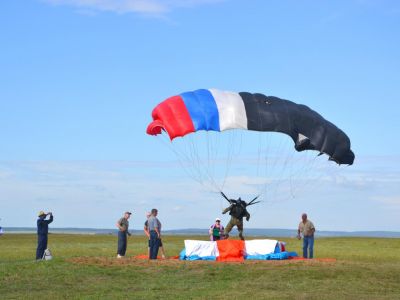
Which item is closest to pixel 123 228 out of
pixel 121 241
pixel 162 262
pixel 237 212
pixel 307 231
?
pixel 121 241

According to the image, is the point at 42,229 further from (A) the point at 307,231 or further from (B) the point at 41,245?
(A) the point at 307,231

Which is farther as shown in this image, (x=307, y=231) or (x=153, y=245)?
(x=307, y=231)

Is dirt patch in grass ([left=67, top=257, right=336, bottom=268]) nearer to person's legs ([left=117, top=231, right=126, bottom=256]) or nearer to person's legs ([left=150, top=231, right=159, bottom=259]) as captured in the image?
person's legs ([left=150, top=231, right=159, bottom=259])

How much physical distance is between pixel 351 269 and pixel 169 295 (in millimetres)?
7986

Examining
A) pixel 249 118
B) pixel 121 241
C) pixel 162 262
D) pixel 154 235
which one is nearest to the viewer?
pixel 162 262

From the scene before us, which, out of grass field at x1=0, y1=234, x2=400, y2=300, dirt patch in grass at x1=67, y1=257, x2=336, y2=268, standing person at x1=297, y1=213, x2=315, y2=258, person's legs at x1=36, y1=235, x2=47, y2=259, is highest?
standing person at x1=297, y1=213, x2=315, y2=258

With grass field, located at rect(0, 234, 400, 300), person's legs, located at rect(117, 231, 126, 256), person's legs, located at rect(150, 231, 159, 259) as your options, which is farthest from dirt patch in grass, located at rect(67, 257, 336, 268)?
person's legs, located at rect(117, 231, 126, 256)

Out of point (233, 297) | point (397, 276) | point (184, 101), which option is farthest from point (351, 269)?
point (184, 101)

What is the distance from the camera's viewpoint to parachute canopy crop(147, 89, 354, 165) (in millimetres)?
30312

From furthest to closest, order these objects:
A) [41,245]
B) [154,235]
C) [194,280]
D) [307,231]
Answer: [307,231], [41,245], [154,235], [194,280]

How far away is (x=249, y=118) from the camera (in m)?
30.7

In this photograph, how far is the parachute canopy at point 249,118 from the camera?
30.3 meters

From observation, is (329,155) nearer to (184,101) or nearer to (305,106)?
(305,106)

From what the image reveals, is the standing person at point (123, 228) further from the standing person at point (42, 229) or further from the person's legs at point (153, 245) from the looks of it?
the standing person at point (42, 229)
